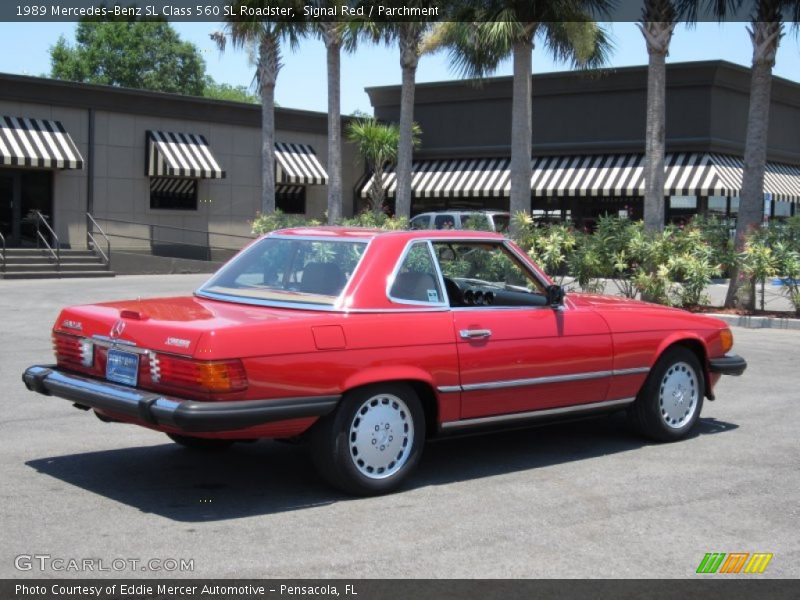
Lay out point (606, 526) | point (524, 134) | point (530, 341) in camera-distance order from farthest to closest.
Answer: point (524, 134) < point (530, 341) < point (606, 526)

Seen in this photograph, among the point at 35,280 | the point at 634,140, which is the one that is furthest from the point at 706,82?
the point at 35,280

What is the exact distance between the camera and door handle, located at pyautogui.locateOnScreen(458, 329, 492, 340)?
6379 millimetres

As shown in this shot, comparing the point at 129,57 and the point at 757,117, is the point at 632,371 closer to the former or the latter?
the point at 757,117

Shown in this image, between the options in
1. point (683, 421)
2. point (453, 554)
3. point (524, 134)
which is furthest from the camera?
point (524, 134)

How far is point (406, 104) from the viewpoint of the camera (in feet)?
82.4

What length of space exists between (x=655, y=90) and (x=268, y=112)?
14105 mm

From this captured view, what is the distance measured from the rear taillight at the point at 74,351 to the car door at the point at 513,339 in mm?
2263

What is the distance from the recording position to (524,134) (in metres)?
21.9

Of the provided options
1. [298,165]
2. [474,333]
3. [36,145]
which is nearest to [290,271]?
[474,333]

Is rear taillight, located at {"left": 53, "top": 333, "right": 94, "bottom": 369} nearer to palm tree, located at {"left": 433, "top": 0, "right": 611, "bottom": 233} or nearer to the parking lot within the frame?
the parking lot

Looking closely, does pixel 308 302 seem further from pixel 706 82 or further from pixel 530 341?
A: pixel 706 82
